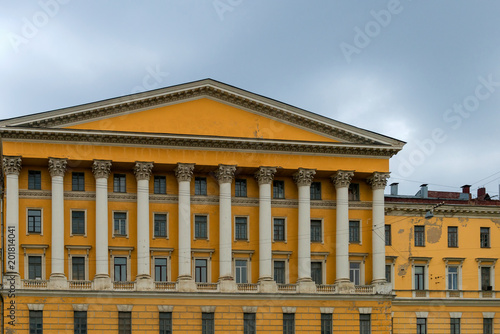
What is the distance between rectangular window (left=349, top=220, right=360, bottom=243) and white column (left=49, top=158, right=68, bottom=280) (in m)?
19.2

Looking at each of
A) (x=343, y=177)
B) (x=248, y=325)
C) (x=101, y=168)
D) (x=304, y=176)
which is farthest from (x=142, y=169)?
(x=343, y=177)

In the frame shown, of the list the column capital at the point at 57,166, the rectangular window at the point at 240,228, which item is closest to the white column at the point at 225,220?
the rectangular window at the point at 240,228

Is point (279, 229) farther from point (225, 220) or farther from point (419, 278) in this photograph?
point (419, 278)

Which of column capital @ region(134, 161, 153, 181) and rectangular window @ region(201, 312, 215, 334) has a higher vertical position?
column capital @ region(134, 161, 153, 181)

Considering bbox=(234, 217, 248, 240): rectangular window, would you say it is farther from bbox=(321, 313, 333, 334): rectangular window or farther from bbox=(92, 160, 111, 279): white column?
bbox=(92, 160, 111, 279): white column

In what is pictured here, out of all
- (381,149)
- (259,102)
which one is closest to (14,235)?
(259,102)

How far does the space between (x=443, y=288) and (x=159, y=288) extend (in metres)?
20.7

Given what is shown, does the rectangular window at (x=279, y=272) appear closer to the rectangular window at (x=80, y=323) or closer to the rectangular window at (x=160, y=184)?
the rectangular window at (x=160, y=184)

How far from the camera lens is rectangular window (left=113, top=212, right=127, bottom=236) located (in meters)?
60.0

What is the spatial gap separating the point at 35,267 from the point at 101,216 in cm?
510

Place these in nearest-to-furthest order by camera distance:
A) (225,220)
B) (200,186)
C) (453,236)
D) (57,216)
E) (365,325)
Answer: (57,216) → (225,220) → (365,325) → (200,186) → (453,236)

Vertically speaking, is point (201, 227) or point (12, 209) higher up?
point (12, 209)

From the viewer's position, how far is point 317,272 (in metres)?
62.5

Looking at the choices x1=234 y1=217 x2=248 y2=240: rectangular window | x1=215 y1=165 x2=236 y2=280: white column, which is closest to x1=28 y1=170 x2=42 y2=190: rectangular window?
x1=215 y1=165 x2=236 y2=280: white column
